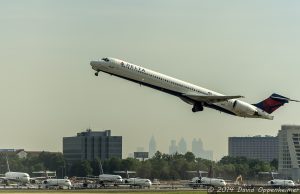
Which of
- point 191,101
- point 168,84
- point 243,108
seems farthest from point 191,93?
point 243,108

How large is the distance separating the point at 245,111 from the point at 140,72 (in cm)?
3133

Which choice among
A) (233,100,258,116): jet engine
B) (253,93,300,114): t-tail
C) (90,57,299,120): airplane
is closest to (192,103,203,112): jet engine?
(90,57,299,120): airplane

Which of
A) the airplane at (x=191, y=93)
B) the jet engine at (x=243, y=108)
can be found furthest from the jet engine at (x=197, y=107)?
the jet engine at (x=243, y=108)

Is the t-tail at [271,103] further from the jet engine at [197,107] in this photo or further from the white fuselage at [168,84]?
the jet engine at [197,107]

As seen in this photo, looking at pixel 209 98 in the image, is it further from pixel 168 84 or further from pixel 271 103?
pixel 271 103

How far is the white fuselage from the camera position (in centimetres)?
16688

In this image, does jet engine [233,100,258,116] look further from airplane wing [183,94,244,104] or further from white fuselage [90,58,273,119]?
airplane wing [183,94,244,104]

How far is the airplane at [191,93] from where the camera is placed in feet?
549

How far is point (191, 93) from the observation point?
179875mm

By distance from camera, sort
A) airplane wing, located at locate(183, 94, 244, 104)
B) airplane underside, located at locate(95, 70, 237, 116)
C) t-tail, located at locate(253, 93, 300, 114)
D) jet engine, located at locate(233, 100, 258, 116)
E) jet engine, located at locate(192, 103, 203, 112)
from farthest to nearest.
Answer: t-tail, located at locate(253, 93, 300, 114)
jet engine, located at locate(233, 100, 258, 116)
jet engine, located at locate(192, 103, 203, 112)
airplane wing, located at locate(183, 94, 244, 104)
airplane underside, located at locate(95, 70, 237, 116)

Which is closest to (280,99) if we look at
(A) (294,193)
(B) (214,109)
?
(B) (214,109)

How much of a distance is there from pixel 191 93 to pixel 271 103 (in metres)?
24.9

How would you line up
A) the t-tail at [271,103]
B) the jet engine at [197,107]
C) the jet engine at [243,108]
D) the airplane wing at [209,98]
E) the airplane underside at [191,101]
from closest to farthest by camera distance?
the airplane underside at [191,101]
the airplane wing at [209,98]
the jet engine at [197,107]
the jet engine at [243,108]
the t-tail at [271,103]

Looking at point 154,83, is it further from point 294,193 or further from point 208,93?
point 294,193
